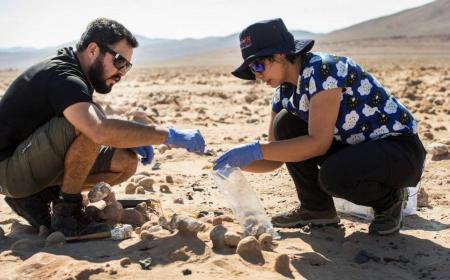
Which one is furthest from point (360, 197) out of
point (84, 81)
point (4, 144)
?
point (4, 144)

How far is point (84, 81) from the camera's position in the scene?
3.67 meters

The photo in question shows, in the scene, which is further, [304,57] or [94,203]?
[94,203]

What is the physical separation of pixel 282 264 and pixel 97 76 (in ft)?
5.03

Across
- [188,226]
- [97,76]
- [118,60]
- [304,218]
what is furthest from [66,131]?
[304,218]

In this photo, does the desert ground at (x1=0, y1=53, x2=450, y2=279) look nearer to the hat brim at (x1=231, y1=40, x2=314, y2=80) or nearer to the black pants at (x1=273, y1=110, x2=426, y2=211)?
the black pants at (x1=273, y1=110, x2=426, y2=211)

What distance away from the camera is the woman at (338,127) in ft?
11.3

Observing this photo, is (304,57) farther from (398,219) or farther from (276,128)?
(398,219)

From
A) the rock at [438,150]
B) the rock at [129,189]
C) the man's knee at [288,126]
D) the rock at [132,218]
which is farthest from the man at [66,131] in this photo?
the rock at [438,150]

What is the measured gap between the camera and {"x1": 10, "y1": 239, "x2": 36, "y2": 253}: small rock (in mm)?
3480

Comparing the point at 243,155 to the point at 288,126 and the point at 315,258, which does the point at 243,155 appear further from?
the point at 315,258

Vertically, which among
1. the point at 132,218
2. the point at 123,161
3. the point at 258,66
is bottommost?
the point at 132,218

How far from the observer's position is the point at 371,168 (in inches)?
138

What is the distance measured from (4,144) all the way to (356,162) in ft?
6.14

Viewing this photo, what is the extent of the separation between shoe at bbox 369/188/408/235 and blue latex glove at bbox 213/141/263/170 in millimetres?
777
